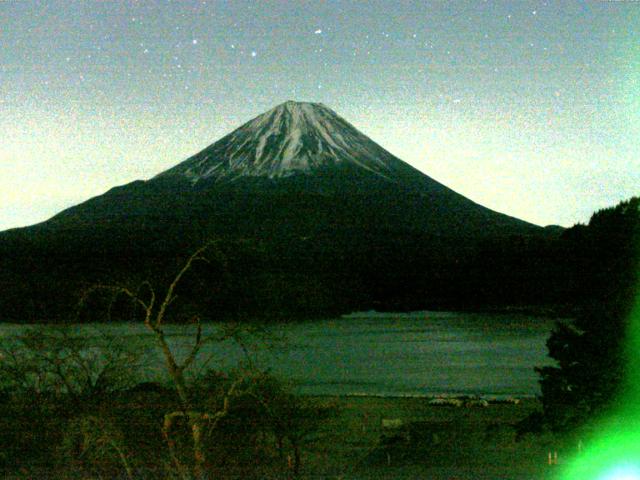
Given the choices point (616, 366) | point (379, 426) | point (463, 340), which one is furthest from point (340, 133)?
point (616, 366)

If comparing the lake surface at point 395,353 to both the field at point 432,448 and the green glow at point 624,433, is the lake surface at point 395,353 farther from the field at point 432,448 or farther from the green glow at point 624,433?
the green glow at point 624,433

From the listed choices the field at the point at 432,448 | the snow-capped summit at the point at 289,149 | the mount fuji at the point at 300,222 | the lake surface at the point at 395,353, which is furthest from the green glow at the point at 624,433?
the snow-capped summit at the point at 289,149

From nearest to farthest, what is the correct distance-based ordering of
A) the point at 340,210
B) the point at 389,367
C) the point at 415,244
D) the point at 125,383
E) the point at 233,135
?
the point at 125,383 → the point at 389,367 → the point at 415,244 → the point at 340,210 → the point at 233,135

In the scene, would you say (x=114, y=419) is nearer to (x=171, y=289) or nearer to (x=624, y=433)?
(x=171, y=289)

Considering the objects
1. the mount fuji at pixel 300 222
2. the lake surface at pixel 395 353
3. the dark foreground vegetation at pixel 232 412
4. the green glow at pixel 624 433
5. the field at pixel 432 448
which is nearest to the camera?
the green glow at pixel 624 433

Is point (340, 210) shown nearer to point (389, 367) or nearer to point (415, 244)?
point (415, 244)

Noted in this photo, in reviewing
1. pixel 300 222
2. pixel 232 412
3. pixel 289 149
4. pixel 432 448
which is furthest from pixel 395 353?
pixel 289 149
